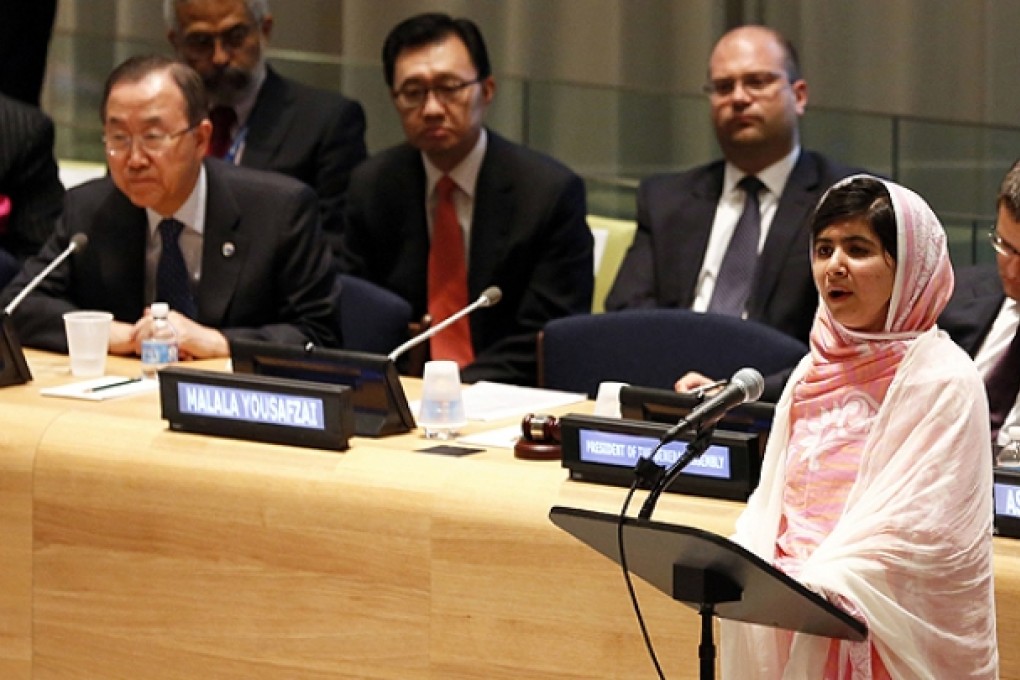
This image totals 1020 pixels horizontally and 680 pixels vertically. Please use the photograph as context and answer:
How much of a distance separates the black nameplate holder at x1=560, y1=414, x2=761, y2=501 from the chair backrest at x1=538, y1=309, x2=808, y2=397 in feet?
3.17

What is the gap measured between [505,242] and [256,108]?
3.15 feet

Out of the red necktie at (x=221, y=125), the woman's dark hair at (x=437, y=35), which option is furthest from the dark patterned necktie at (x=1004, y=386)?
the red necktie at (x=221, y=125)

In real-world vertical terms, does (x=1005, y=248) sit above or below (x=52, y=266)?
above

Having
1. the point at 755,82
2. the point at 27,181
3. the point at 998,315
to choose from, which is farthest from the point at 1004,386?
the point at 27,181

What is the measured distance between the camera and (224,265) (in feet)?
13.5

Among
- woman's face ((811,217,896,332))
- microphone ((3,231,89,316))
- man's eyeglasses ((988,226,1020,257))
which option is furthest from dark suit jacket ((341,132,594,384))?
woman's face ((811,217,896,332))

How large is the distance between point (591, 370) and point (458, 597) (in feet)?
3.97

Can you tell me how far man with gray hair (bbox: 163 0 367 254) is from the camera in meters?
5.17

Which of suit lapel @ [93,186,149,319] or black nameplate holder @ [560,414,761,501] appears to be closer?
black nameplate holder @ [560,414,761,501]

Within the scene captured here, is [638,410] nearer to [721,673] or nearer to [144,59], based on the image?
[721,673]

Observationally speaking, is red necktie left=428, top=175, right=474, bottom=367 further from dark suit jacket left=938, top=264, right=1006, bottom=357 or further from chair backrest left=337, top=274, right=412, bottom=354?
dark suit jacket left=938, top=264, right=1006, bottom=357

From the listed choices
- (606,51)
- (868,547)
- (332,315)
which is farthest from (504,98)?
(868,547)

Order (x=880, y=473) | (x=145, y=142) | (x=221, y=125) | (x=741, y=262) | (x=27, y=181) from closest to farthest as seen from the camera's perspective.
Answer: (x=880, y=473)
(x=145, y=142)
(x=741, y=262)
(x=27, y=181)
(x=221, y=125)

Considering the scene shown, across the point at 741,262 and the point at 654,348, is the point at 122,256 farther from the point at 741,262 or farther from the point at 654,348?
the point at 741,262
